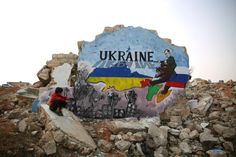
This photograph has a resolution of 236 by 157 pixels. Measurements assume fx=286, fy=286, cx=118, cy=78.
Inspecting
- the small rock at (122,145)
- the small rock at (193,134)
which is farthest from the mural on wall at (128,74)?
the small rock at (122,145)

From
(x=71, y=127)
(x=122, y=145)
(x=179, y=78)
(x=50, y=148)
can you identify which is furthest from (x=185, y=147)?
(x=50, y=148)

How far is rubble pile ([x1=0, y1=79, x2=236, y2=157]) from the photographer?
7.16 metres

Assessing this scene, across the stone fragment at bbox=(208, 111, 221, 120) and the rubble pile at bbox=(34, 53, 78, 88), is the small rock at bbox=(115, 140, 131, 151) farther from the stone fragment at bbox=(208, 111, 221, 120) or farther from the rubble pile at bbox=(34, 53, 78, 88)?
the stone fragment at bbox=(208, 111, 221, 120)

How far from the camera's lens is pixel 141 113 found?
9.61m

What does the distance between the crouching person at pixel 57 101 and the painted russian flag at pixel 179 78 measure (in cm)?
377

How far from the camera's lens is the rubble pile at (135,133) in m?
7.16

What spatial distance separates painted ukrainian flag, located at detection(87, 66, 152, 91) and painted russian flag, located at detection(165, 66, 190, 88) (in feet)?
3.48

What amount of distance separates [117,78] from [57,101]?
2.27m

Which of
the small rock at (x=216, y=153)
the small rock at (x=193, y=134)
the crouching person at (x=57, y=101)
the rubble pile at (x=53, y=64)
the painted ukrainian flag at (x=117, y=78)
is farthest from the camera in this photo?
the rubble pile at (x=53, y=64)

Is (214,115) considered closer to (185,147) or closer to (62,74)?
(185,147)

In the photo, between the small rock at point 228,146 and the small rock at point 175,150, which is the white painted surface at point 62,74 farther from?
the small rock at point 228,146

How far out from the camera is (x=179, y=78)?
10195 mm

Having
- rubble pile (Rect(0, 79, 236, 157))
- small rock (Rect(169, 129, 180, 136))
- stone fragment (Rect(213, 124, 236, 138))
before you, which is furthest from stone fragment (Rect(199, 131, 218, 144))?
small rock (Rect(169, 129, 180, 136))

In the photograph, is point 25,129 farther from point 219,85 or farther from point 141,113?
point 219,85
